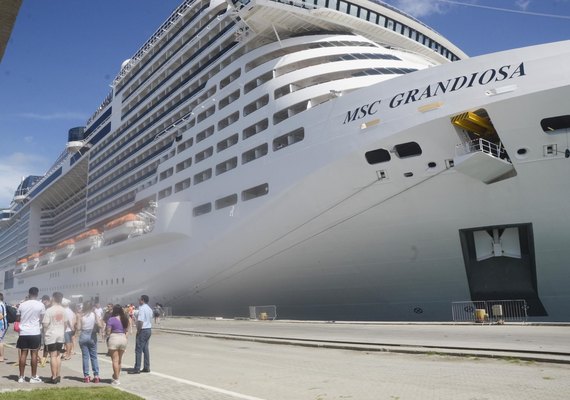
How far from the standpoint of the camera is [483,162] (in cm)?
1470

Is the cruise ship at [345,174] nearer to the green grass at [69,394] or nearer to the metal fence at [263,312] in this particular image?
the metal fence at [263,312]

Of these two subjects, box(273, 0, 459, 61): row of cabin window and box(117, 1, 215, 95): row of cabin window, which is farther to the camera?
box(117, 1, 215, 95): row of cabin window

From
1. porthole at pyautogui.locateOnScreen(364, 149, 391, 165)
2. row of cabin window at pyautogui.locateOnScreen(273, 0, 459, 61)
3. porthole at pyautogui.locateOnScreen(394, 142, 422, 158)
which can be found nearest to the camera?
porthole at pyautogui.locateOnScreen(394, 142, 422, 158)

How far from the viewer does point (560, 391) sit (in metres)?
→ 6.06

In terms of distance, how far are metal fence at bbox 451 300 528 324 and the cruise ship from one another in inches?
10.5

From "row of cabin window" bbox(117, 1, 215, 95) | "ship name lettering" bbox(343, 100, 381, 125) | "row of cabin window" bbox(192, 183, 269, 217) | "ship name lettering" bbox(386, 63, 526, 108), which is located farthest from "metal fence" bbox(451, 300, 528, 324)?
"row of cabin window" bbox(117, 1, 215, 95)

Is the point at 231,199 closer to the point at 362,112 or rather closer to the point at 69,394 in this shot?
the point at 362,112

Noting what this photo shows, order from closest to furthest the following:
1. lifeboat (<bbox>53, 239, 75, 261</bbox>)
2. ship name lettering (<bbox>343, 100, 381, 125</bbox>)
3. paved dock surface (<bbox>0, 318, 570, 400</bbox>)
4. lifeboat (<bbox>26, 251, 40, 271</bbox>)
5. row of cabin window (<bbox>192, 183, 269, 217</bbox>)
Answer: paved dock surface (<bbox>0, 318, 570, 400</bbox>)
ship name lettering (<bbox>343, 100, 381, 125</bbox>)
row of cabin window (<bbox>192, 183, 269, 217</bbox>)
lifeboat (<bbox>53, 239, 75, 261</bbox>)
lifeboat (<bbox>26, 251, 40, 271</bbox>)

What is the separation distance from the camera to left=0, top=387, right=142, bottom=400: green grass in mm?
6273

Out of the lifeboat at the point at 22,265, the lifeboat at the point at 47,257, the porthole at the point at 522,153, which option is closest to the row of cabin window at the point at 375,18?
the porthole at the point at 522,153

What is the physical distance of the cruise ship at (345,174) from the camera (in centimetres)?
1499

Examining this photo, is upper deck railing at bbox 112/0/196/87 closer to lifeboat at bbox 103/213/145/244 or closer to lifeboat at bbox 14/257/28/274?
lifeboat at bbox 103/213/145/244

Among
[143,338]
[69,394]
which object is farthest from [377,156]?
[69,394]

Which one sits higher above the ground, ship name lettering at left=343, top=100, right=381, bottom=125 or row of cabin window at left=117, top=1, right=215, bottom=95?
row of cabin window at left=117, top=1, right=215, bottom=95
